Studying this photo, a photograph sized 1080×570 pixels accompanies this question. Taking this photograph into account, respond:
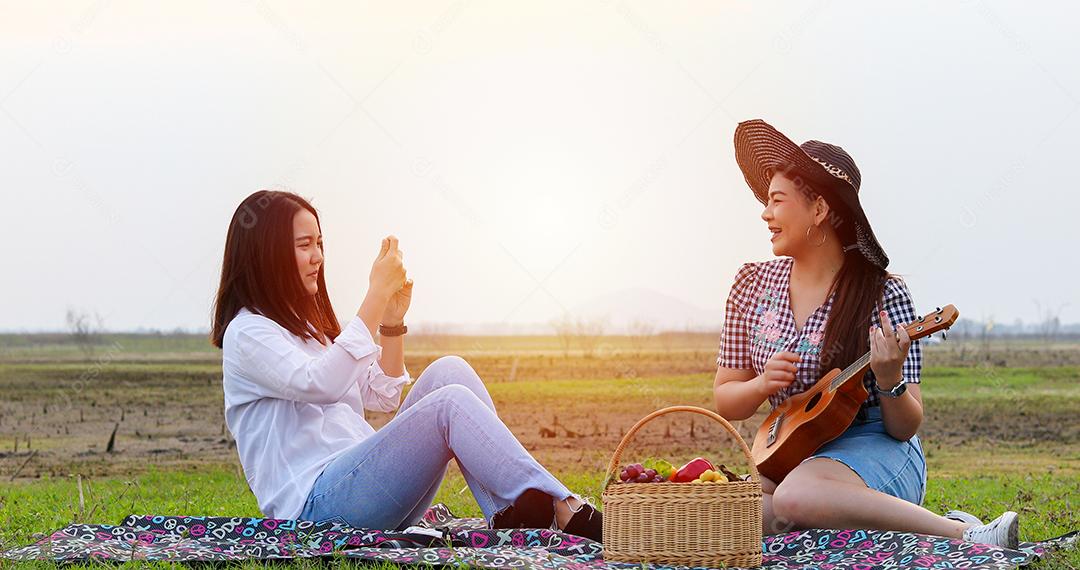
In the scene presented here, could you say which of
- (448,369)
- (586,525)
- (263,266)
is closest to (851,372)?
(586,525)

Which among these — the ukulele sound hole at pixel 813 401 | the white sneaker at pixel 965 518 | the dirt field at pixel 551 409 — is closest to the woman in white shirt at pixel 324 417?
the ukulele sound hole at pixel 813 401

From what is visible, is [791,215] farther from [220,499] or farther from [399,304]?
[220,499]

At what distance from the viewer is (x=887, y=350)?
157 inches

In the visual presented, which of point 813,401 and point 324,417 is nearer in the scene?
point 324,417

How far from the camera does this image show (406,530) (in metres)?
4.22

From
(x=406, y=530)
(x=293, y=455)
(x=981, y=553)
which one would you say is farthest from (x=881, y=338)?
(x=293, y=455)

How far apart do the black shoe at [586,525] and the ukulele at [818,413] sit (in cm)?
88

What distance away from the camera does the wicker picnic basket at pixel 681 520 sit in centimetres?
363

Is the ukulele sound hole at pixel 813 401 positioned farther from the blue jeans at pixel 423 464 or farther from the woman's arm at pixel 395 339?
the woman's arm at pixel 395 339

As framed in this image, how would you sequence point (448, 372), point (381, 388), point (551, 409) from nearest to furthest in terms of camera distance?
point (448, 372), point (381, 388), point (551, 409)

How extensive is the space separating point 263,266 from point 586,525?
1.67 meters

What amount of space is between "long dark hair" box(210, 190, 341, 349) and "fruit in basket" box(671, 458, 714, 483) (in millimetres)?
1639

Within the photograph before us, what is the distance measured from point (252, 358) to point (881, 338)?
247 cm

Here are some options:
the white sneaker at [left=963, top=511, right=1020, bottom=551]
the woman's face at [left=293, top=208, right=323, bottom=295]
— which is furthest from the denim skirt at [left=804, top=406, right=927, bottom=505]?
the woman's face at [left=293, top=208, right=323, bottom=295]
